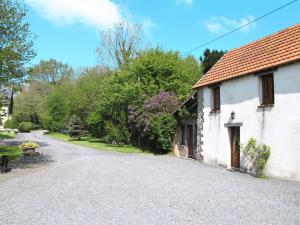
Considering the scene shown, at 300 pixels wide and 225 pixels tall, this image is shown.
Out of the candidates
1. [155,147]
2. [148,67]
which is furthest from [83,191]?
[148,67]

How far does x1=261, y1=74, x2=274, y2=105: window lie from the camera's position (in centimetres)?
1500

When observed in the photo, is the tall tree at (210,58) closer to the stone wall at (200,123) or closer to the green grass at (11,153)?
the stone wall at (200,123)

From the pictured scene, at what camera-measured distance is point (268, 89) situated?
598 inches

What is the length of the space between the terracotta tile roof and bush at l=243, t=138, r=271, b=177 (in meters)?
3.14

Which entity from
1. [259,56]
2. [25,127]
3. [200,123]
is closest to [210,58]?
[200,123]

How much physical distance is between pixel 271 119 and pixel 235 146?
324cm

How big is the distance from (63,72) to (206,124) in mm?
66605

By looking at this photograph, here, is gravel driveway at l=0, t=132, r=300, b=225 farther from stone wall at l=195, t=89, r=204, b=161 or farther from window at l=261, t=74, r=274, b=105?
stone wall at l=195, t=89, r=204, b=161

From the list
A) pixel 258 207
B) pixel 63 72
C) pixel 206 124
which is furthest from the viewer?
pixel 63 72

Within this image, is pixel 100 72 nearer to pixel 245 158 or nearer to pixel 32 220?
pixel 245 158

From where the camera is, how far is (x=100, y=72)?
154 ft

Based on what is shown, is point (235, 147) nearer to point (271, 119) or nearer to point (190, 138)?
point (271, 119)

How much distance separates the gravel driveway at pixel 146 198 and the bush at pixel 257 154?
1.82 ft

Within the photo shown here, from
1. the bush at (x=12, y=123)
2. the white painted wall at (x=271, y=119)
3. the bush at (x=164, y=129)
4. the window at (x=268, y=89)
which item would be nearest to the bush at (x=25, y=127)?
the bush at (x=12, y=123)
